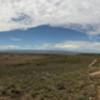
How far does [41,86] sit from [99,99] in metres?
6.29

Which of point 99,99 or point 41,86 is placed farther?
point 41,86

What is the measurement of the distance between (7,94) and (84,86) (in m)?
5.68

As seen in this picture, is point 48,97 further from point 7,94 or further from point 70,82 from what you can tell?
point 70,82

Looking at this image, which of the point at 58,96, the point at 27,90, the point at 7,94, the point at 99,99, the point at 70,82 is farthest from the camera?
the point at 70,82

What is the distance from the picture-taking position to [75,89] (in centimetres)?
2119

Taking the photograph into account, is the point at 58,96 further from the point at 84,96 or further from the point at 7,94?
the point at 7,94

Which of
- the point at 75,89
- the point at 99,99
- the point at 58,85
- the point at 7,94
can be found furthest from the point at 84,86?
the point at 7,94

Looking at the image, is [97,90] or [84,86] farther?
[84,86]

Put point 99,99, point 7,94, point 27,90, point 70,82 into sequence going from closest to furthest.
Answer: point 99,99 → point 7,94 → point 27,90 → point 70,82

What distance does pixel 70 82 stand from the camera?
80.1 ft

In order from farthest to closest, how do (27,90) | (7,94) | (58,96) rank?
(27,90), (7,94), (58,96)

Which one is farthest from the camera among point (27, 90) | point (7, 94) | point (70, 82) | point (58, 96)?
point (70, 82)

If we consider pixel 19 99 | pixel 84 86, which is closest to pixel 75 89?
pixel 84 86

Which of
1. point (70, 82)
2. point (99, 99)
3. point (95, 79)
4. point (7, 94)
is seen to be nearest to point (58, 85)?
point (70, 82)
